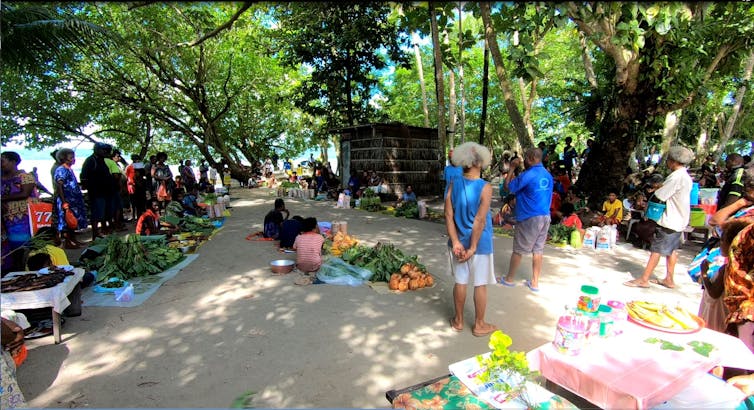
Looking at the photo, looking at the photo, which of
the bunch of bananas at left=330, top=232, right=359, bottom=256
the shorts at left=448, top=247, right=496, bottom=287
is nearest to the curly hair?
the bunch of bananas at left=330, top=232, right=359, bottom=256

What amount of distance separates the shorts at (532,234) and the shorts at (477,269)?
138 centimetres

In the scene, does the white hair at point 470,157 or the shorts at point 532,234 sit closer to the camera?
the white hair at point 470,157

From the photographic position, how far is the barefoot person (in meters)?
3.74

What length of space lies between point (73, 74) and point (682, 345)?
20424mm

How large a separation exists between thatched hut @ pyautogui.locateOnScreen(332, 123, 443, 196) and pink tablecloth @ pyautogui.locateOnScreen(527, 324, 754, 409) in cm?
1182

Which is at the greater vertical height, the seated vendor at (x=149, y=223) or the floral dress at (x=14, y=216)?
the floral dress at (x=14, y=216)

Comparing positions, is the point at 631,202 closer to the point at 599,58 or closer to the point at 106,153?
the point at 599,58

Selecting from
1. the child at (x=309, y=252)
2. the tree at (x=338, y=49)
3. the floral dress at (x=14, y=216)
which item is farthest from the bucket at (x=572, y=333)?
the tree at (x=338, y=49)

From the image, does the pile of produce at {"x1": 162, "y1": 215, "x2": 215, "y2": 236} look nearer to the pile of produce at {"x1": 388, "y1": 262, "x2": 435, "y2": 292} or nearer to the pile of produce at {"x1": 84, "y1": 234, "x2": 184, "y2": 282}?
the pile of produce at {"x1": 84, "y1": 234, "x2": 184, "y2": 282}

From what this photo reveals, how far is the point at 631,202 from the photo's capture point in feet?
30.0

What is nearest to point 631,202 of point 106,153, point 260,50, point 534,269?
point 534,269

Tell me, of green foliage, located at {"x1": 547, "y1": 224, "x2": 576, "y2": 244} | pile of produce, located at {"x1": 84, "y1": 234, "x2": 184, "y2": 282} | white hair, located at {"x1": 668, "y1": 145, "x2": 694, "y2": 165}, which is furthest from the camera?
green foliage, located at {"x1": 547, "y1": 224, "x2": 576, "y2": 244}

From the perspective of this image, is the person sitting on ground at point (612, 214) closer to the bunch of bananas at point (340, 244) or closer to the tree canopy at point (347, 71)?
the tree canopy at point (347, 71)

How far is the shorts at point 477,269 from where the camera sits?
387 centimetres
